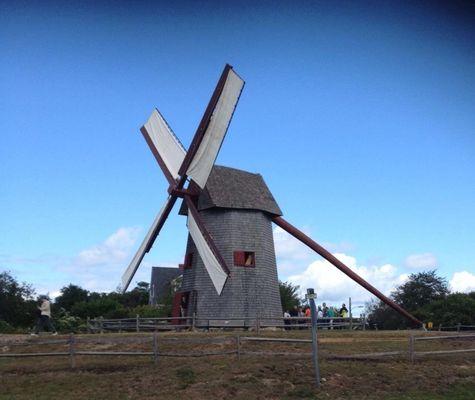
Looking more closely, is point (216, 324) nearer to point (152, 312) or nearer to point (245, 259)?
point (245, 259)

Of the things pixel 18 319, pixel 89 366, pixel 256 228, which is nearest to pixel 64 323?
pixel 18 319

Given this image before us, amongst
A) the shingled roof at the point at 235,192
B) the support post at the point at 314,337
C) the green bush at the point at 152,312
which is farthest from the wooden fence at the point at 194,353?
the green bush at the point at 152,312

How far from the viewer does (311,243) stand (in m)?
29.2

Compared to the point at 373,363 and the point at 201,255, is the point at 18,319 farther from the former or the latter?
the point at 373,363

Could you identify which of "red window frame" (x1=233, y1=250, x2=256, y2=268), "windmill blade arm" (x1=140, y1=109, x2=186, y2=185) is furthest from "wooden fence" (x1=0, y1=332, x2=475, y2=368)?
"windmill blade arm" (x1=140, y1=109, x2=186, y2=185)

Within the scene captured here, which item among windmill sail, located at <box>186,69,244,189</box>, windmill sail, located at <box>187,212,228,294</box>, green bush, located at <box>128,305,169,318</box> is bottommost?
green bush, located at <box>128,305,169,318</box>

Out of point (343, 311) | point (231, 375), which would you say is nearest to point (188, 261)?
point (343, 311)

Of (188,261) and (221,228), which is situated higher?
(221,228)

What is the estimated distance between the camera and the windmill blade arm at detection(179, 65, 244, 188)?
26219mm

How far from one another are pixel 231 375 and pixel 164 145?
17.6 metres

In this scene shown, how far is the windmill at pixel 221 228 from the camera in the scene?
26297mm

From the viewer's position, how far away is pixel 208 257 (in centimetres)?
2533

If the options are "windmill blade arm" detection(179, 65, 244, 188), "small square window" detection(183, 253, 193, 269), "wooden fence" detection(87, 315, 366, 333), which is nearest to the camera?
"wooden fence" detection(87, 315, 366, 333)

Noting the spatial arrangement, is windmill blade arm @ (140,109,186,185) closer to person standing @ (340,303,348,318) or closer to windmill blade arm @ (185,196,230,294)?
windmill blade arm @ (185,196,230,294)
